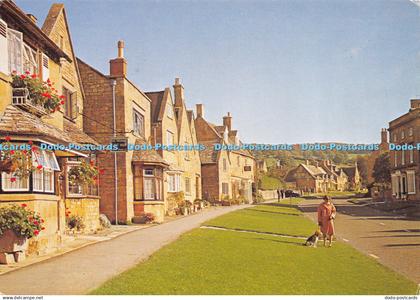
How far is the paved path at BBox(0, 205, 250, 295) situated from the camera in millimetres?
9797

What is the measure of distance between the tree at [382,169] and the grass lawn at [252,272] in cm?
4770

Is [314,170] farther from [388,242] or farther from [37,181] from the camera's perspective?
[37,181]

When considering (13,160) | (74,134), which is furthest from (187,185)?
(13,160)

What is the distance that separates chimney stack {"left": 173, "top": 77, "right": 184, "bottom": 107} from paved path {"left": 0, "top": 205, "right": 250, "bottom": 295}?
83.3ft

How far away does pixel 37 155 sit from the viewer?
1362 cm

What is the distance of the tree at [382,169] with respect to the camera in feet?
203

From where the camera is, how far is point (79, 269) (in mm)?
11711

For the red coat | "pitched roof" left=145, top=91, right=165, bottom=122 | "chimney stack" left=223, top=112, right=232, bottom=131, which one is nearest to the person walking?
the red coat

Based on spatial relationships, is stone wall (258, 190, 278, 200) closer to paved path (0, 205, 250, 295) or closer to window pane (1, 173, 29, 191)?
paved path (0, 205, 250, 295)

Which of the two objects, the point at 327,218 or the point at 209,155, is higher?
the point at 209,155

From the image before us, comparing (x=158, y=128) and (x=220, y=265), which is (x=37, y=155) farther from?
(x=158, y=128)

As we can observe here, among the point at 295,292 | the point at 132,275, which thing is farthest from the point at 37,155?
the point at 295,292

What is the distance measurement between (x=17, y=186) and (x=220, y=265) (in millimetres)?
6185

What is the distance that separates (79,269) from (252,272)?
166 inches
